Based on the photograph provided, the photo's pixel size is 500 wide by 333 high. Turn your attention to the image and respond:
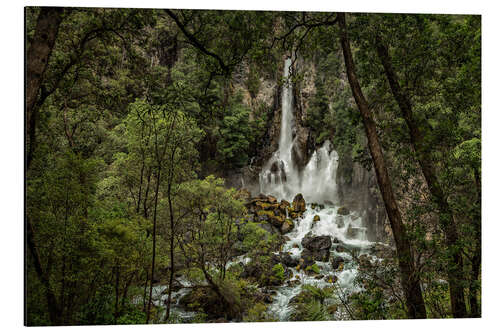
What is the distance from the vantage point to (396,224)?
3332 millimetres

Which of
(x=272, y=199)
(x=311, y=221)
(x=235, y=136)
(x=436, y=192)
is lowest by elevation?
(x=311, y=221)

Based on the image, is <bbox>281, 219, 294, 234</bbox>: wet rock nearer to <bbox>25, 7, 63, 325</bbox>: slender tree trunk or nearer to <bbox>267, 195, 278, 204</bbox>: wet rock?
<bbox>267, 195, 278, 204</bbox>: wet rock

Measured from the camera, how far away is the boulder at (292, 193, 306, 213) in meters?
4.74

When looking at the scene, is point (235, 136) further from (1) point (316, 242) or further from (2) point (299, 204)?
(1) point (316, 242)

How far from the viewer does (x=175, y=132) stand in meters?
4.03

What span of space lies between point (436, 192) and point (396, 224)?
1.95ft

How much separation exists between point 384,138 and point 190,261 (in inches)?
107

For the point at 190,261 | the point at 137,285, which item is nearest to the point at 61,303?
the point at 137,285

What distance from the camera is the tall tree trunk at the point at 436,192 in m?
3.39

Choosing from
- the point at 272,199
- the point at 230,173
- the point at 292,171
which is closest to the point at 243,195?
the point at 230,173

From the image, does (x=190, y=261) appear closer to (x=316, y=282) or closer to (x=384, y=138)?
(x=316, y=282)

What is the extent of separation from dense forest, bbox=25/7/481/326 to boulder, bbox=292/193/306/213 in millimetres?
112

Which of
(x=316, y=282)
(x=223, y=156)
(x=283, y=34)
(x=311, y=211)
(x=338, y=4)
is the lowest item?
(x=316, y=282)

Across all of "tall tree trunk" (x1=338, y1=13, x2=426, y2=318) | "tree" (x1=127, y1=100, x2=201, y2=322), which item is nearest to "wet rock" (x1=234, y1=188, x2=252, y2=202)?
"tree" (x1=127, y1=100, x2=201, y2=322)
